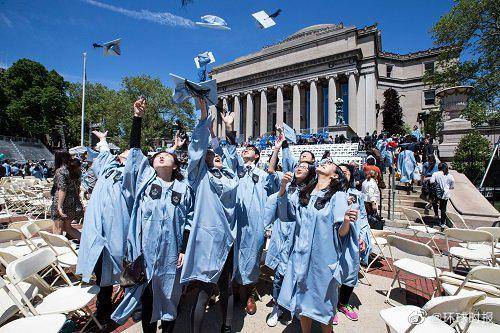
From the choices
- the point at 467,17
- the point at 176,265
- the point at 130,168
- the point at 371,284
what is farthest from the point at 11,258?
the point at 467,17

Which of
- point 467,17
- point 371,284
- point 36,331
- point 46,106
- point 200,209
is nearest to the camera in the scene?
point 36,331

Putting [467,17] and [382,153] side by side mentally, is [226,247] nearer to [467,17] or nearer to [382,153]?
[382,153]

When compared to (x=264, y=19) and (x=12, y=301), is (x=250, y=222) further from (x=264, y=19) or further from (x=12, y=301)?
(x=264, y=19)

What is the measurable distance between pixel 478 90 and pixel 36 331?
2693 cm

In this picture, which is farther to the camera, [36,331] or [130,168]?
[130,168]

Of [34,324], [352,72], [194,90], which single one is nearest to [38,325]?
[34,324]

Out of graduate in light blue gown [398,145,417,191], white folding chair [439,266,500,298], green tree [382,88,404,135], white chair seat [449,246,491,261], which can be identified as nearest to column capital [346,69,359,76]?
green tree [382,88,404,135]

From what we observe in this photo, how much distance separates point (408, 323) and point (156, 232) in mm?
2566

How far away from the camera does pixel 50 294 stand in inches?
122

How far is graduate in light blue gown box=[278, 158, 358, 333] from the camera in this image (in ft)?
9.00

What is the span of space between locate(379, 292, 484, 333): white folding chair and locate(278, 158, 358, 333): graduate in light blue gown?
580mm

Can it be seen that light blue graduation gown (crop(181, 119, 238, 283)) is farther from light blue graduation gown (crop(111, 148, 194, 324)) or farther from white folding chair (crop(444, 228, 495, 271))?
white folding chair (crop(444, 228, 495, 271))

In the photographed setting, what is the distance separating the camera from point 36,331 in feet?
7.59

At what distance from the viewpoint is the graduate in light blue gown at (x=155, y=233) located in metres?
2.71
